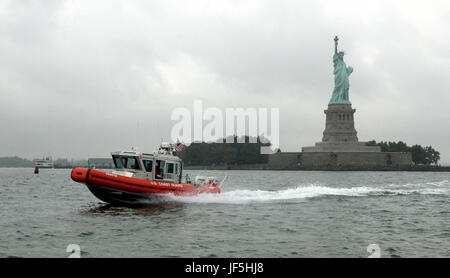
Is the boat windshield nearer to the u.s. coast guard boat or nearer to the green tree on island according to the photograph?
the u.s. coast guard boat

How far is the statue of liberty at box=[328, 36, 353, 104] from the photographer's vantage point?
129 metres

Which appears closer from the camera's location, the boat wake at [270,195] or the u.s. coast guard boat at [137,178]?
the u.s. coast guard boat at [137,178]

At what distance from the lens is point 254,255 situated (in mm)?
17281

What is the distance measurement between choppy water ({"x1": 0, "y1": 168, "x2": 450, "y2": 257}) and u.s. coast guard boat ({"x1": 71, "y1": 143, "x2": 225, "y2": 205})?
70cm

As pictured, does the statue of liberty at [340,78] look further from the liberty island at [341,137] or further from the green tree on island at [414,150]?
the green tree on island at [414,150]

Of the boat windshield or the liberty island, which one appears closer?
the boat windshield

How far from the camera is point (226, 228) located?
902 inches

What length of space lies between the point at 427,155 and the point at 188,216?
487ft

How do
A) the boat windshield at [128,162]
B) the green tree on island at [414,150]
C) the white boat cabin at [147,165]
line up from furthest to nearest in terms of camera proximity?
the green tree on island at [414,150] < the boat windshield at [128,162] < the white boat cabin at [147,165]

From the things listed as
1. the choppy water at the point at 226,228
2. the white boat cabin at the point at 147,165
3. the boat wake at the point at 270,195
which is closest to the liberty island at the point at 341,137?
the boat wake at the point at 270,195

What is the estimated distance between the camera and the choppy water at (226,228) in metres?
18.3

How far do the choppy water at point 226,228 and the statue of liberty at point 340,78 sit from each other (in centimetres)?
9569

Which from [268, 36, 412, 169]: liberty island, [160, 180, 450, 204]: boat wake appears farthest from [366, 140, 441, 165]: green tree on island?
[160, 180, 450, 204]: boat wake

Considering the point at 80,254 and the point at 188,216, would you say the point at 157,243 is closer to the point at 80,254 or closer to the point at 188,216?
the point at 80,254
